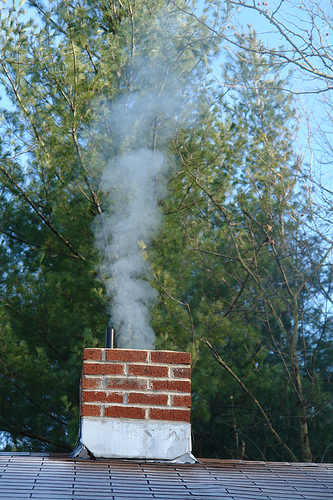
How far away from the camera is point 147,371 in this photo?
3.68 meters

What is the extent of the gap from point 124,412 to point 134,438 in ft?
0.55

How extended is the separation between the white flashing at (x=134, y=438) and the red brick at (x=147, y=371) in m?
0.29

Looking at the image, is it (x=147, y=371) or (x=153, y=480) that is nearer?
(x=153, y=480)

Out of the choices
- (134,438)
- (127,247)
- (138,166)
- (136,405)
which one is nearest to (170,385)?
(136,405)

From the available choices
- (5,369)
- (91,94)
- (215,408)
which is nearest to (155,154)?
(91,94)

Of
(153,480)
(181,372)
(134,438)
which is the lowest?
(153,480)

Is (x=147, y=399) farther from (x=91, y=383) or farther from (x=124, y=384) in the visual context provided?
(x=91, y=383)

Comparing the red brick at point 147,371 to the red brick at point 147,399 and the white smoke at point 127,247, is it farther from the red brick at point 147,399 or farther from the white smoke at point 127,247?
the white smoke at point 127,247

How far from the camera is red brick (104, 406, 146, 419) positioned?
3596 mm

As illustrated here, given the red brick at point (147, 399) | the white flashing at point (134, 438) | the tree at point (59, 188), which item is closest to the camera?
the white flashing at point (134, 438)

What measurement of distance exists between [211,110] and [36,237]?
338 cm

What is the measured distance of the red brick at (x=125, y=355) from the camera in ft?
12.0

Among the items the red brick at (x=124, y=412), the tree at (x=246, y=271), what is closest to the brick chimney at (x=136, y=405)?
the red brick at (x=124, y=412)

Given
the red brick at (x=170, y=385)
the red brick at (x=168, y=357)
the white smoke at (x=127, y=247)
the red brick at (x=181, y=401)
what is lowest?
the red brick at (x=181, y=401)
